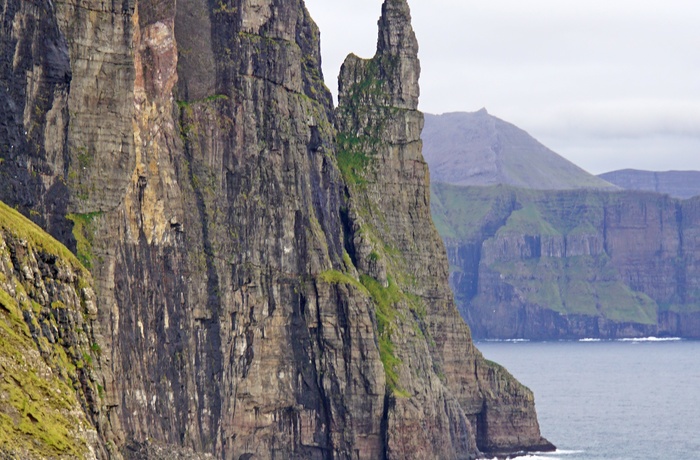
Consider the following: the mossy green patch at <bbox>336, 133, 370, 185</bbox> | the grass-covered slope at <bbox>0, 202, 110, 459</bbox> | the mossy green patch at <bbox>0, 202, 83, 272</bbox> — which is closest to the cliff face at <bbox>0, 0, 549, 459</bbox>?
the mossy green patch at <bbox>336, 133, 370, 185</bbox>

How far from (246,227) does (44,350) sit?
5515 cm

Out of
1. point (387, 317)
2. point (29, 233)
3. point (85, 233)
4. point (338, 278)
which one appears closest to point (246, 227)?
point (338, 278)

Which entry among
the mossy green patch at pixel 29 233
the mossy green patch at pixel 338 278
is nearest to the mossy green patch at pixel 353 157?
the mossy green patch at pixel 338 278

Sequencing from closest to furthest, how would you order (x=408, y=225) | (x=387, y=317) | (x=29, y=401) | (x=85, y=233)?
(x=29, y=401) → (x=85, y=233) → (x=387, y=317) → (x=408, y=225)

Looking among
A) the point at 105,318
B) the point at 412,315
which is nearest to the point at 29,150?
the point at 105,318

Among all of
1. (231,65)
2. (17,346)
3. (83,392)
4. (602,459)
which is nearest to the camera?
(17,346)

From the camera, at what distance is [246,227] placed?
161375mm

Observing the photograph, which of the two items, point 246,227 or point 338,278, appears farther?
point 338,278

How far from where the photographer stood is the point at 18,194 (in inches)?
5113

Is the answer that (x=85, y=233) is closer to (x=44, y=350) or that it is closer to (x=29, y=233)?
(x=29, y=233)

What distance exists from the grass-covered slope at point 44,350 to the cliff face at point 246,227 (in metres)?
9.03

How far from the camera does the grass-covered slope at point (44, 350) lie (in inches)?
3853

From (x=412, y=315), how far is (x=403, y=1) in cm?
3420

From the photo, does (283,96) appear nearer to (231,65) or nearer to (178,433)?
(231,65)
